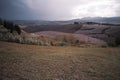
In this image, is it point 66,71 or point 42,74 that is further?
point 66,71

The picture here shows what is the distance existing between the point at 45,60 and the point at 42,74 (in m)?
1.85

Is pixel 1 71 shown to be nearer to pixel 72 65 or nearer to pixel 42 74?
pixel 42 74

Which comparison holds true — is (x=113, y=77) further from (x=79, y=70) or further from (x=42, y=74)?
(x=42, y=74)

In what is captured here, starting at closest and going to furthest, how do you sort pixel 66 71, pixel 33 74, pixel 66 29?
pixel 33 74, pixel 66 71, pixel 66 29

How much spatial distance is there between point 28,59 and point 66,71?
2170mm

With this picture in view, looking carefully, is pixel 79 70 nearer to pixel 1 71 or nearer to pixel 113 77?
pixel 113 77

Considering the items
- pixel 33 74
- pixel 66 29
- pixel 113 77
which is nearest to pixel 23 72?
pixel 33 74

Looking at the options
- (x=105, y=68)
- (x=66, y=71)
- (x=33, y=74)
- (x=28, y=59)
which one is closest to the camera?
(x=33, y=74)

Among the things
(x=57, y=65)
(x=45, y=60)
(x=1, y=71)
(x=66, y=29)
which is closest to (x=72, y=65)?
(x=57, y=65)

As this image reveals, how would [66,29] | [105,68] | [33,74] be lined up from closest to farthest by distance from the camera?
[33,74]
[105,68]
[66,29]

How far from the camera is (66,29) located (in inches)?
1640

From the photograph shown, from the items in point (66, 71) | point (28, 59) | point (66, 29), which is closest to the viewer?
point (66, 71)

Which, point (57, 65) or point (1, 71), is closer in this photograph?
point (1, 71)

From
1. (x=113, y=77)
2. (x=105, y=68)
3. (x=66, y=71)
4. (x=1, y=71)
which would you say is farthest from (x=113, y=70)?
(x=1, y=71)
